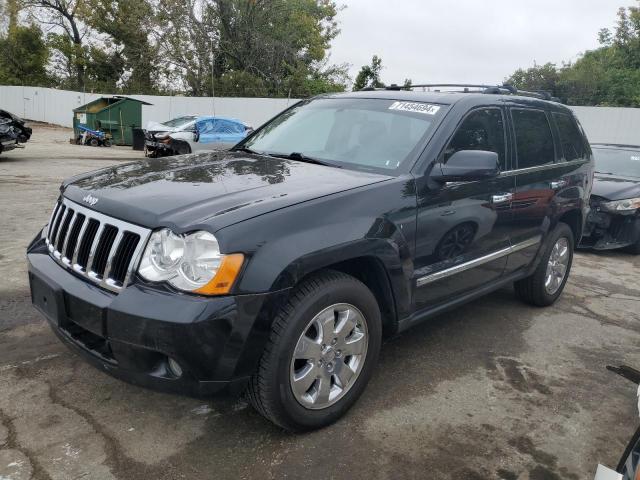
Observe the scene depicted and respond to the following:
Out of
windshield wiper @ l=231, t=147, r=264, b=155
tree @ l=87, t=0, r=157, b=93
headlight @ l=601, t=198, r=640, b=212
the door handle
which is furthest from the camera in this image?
tree @ l=87, t=0, r=157, b=93

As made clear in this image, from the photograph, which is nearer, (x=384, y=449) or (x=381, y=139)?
(x=384, y=449)

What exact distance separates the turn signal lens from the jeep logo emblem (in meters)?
0.86

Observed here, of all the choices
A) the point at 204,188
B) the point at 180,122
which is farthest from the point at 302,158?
the point at 180,122

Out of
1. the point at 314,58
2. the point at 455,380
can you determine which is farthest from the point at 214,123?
the point at 314,58

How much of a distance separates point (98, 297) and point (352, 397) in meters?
1.39

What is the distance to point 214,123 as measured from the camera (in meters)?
16.9

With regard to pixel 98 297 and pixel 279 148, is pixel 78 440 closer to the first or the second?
pixel 98 297

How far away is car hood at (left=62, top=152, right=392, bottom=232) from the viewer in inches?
99.7

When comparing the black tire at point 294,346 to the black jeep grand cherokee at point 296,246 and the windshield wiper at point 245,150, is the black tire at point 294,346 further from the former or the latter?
the windshield wiper at point 245,150

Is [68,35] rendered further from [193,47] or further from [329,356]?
[329,356]

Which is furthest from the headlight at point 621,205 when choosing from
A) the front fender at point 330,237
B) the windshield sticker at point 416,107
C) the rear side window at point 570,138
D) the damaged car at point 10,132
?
the damaged car at point 10,132

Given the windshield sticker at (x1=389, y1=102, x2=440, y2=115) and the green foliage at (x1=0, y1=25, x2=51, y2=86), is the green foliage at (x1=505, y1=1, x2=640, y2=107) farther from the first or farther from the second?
the green foliage at (x1=0, y1=25, x2=51, y2=86)

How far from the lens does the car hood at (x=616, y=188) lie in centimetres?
712

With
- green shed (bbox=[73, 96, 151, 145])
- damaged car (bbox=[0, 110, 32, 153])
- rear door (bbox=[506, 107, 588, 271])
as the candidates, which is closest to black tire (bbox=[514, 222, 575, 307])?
rear door (bbox=[506, 107, 588, 271])
